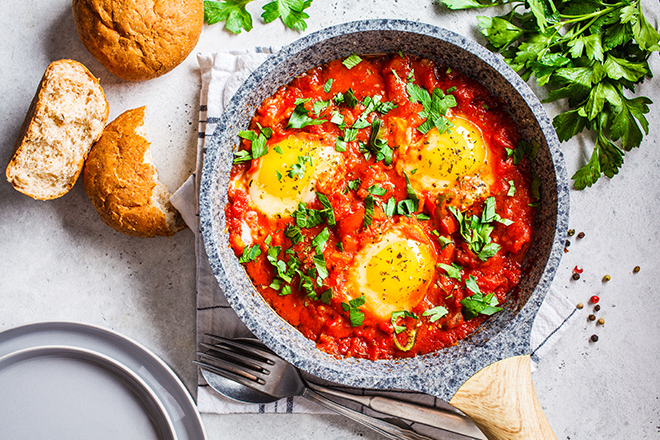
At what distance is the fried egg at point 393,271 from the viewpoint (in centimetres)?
275

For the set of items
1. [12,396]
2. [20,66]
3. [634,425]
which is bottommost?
[634,425]

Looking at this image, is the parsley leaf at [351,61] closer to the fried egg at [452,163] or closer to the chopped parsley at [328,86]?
the chopped parsley at [328,86]

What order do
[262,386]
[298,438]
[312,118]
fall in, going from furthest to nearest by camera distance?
[298,438], [262,386], [312,118]

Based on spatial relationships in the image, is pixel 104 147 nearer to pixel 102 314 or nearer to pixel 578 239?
pixel 102 314

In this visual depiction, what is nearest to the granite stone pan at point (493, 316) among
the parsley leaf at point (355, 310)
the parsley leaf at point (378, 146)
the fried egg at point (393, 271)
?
the parsley leaf at point (355, 310)

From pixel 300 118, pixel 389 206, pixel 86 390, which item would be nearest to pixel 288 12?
pixel 300 118

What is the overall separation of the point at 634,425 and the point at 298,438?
2.34 metres

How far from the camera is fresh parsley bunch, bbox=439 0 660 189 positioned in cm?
302

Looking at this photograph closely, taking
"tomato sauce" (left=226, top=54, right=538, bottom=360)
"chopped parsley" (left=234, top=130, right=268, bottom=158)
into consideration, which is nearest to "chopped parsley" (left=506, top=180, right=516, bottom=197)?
"tomato sauce" (left=226, top=54, right=538, bottom=360)

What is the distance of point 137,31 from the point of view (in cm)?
299

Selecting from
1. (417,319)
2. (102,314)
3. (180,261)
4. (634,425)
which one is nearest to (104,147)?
(180,261)

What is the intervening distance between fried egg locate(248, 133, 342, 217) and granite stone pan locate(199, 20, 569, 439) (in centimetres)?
20

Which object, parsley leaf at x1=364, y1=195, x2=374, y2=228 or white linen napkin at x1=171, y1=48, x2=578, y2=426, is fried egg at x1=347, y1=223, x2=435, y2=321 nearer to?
parsley leaf at x1=364, y1=195, x2=374, y2=228

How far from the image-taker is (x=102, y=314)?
3238 millimetres
